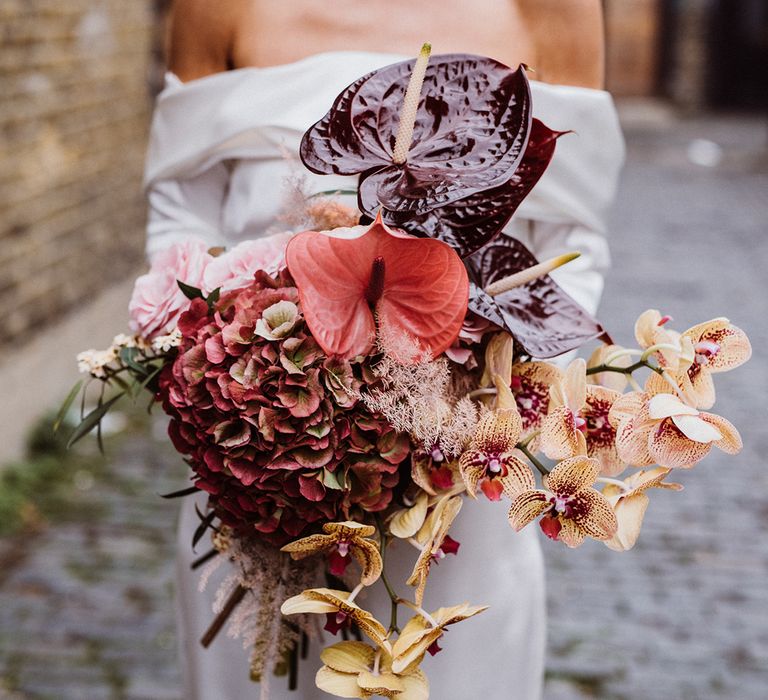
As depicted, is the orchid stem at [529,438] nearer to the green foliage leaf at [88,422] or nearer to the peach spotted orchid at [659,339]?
the peach spotted orchid at [659,339]

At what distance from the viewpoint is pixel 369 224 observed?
1.49m

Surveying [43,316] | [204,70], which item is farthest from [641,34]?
[204,70]

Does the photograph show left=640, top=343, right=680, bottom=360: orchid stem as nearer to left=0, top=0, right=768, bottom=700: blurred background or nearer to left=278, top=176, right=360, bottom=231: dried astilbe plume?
left=278, top=176, right=360, bottom=231: dried astilbe plume

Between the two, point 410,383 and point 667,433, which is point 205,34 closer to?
point 410,383

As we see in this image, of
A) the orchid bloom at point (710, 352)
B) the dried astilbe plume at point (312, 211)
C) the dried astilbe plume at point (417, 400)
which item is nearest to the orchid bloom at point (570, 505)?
the dried astilbe plume at point (417, 400)

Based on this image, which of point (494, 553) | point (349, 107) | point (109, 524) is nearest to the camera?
point (349, 107)

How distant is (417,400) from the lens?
4.69ft

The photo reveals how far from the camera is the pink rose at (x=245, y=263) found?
1.59m

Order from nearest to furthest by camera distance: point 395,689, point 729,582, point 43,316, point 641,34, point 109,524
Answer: point 395,689 → point 729,582 → point 109,524 → point 43,316 → point 641,34

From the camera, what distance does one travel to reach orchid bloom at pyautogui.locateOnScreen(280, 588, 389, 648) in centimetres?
141

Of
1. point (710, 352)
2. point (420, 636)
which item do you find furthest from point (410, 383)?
point (710, 352)

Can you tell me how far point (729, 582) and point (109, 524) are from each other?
263 cm

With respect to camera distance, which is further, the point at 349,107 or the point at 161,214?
the point at 161,214

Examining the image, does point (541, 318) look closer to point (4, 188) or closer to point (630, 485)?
point (630, 485)
